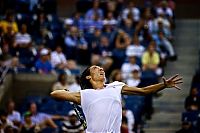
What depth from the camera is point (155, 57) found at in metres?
16.4

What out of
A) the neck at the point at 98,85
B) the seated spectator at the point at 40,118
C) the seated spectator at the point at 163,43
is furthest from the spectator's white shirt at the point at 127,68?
the neck at the point at 98,85

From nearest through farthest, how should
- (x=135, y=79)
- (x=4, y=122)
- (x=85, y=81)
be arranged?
(x=85, y=81) < (x=4, y=122) < (x=135, y=79)

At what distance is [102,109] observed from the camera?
6.73 metres

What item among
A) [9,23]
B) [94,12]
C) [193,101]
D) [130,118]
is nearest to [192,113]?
[193,101]

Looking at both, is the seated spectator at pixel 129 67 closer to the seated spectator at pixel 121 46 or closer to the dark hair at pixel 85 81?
the seated spectator at pixel 121 46

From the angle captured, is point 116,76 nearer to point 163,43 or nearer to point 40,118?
point 40,118

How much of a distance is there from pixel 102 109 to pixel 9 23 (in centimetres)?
1179

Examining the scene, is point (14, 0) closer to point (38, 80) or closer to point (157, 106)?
point (38, 80)

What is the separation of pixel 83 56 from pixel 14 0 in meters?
3.33

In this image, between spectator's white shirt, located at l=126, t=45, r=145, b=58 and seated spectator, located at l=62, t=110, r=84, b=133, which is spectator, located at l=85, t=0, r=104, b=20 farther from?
seated spectator, located at l=62, t=110, r=84, b=133

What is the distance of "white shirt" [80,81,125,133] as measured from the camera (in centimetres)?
671

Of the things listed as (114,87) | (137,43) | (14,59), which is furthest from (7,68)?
(114,87)

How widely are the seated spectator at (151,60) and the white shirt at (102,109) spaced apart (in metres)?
9.43

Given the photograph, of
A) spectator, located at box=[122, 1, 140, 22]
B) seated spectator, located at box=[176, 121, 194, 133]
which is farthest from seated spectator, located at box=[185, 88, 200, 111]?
spectator, located at box=[122, 1, 140, 22]
